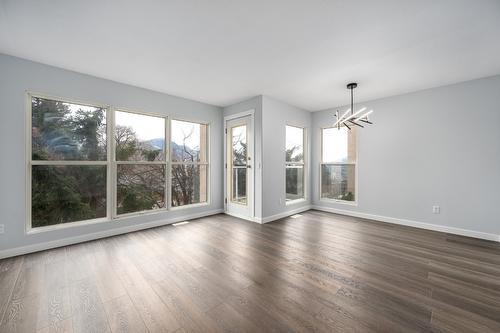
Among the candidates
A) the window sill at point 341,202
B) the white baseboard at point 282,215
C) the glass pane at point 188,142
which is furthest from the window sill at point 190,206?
the window sill at point 341,202

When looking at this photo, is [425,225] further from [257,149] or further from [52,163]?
[52,163]

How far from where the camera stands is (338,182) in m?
5.02

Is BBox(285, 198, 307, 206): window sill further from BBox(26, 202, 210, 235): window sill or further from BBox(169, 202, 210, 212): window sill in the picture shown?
BBox(26, 202, 210, 235): window sill

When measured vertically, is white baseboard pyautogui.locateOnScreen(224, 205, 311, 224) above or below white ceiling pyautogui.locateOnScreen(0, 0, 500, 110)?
below

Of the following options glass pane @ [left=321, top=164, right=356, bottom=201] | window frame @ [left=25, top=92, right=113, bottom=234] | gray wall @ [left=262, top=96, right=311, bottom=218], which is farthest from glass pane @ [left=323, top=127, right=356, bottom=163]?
window frame @ [left=25, top=92, right=113, bottom=234]

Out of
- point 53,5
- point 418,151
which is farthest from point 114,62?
point 418,151

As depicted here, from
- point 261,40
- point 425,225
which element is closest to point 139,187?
point 261,40

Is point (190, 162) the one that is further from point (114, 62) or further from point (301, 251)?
point (301, 251)

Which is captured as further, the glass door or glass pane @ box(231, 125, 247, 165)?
glass pane @ box(231, 125, 247, 165)

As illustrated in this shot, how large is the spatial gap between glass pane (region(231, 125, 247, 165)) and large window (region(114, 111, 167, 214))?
1528mm

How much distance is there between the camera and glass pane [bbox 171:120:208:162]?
4258 millimetres

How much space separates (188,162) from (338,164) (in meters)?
3.55

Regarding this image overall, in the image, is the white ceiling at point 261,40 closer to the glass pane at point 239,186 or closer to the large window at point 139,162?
the large window at point 139,162

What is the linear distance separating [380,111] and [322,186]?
7.05ft
